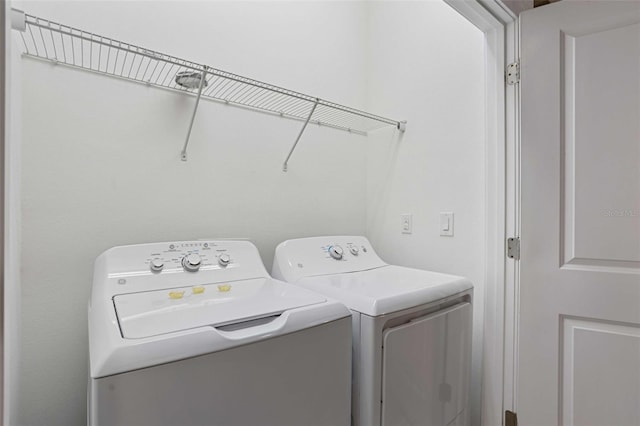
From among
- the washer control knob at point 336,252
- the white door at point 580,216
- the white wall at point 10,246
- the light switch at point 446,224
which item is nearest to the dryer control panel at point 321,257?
the washer control knob at point 336,252

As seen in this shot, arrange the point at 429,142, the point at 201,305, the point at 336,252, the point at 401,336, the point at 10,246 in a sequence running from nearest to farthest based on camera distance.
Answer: the point at 10,246 < the point at 201,305 < the point at 401,336 < the point at 336,252 < the point at 429,142

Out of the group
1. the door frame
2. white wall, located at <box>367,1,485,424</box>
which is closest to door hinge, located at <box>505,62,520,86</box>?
the door frame

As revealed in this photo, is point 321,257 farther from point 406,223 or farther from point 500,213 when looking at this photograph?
point 500,213

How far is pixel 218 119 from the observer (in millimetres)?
1602

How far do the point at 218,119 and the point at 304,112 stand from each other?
1.68ft

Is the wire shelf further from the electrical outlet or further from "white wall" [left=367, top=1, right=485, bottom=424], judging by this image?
the electrical outlet

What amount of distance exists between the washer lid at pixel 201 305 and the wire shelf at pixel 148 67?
31.1 inches

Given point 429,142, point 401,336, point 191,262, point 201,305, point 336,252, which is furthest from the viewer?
point 429,142

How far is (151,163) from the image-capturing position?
141 centimetres

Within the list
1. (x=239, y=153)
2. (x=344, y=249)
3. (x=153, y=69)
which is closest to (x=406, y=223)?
(x=344, y=249)

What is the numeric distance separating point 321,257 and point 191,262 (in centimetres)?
61

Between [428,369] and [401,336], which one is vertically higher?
[401,336]

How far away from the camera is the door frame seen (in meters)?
1.47

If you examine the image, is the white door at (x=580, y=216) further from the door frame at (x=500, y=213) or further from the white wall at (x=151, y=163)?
the white wall at (x=151, y=163)
